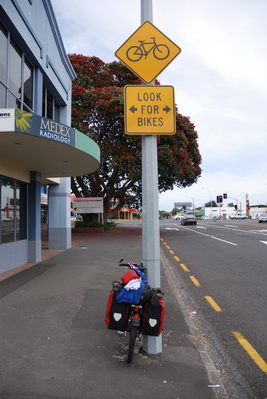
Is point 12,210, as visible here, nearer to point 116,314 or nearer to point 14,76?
point 14,76

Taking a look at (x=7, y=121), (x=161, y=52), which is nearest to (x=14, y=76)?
(x=7, y=121)

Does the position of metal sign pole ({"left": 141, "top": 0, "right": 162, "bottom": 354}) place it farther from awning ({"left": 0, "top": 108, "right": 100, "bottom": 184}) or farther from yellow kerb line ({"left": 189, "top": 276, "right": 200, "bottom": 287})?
yellow kerb line ({"left": 189, "top": 276, "right": 200, "bottom": 287})

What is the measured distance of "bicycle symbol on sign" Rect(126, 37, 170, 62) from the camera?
3990mm

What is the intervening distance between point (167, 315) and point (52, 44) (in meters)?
9.92

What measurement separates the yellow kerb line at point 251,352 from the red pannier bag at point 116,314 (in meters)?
1.68

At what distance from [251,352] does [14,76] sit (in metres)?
8.29

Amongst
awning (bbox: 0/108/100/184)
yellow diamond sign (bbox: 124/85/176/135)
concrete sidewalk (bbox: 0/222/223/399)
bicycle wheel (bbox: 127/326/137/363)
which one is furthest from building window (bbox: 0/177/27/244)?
bicycle wheel (bbox: 127/326/137/363)

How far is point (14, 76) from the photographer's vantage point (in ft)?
27.6

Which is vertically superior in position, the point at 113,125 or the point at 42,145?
the point at 113,125

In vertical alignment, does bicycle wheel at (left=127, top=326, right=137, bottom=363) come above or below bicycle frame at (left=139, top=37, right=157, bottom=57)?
below

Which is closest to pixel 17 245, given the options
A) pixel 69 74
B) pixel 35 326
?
pixel 35 326

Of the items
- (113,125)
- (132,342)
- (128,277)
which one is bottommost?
(132,342)

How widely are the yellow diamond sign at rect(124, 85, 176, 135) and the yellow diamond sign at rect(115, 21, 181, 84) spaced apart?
0.70ft

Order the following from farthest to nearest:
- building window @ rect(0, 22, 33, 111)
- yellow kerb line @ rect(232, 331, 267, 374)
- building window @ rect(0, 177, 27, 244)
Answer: building window @ rect(0, 177, 27, 244), building window @ rect(0, 22, 33, 111), yellow kerb line @ rect(232, 331, 267, 374)
